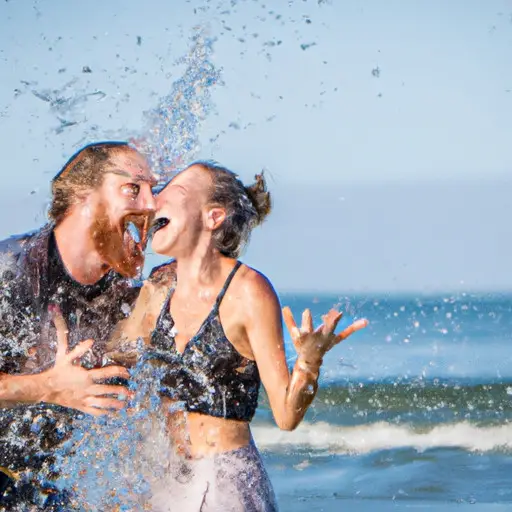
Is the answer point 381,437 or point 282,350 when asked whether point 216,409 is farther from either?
point 381,437

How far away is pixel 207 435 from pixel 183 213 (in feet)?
2.77

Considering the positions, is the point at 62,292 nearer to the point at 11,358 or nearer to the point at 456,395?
the point at 11,358

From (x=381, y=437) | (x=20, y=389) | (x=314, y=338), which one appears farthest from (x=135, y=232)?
(x=381, y=437)

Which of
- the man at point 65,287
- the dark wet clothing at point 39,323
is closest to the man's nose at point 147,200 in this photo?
the man at point 65,287

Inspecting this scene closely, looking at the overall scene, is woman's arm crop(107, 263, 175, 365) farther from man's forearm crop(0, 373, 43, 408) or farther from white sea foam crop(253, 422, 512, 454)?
white sea foam crop(253, 422, 512, 454)

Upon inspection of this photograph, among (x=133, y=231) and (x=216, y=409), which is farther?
(x=133, y=231)

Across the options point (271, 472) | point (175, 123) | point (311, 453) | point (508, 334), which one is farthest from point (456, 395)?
point (175, 123)

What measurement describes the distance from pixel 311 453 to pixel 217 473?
25.5 feet

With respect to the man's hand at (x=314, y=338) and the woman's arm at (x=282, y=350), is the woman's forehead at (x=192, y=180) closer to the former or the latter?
the woman's arm at (x=282, y=350)

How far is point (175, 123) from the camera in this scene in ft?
15.7

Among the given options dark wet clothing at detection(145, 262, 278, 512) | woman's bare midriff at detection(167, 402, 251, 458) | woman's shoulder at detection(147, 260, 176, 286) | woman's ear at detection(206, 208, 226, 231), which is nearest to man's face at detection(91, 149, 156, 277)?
woman's shoulder at detection(147, 260, 176, 286)

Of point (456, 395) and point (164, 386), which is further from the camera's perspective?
point (456, 395)

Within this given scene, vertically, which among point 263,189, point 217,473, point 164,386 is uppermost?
point 263,189

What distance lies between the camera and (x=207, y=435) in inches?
142
